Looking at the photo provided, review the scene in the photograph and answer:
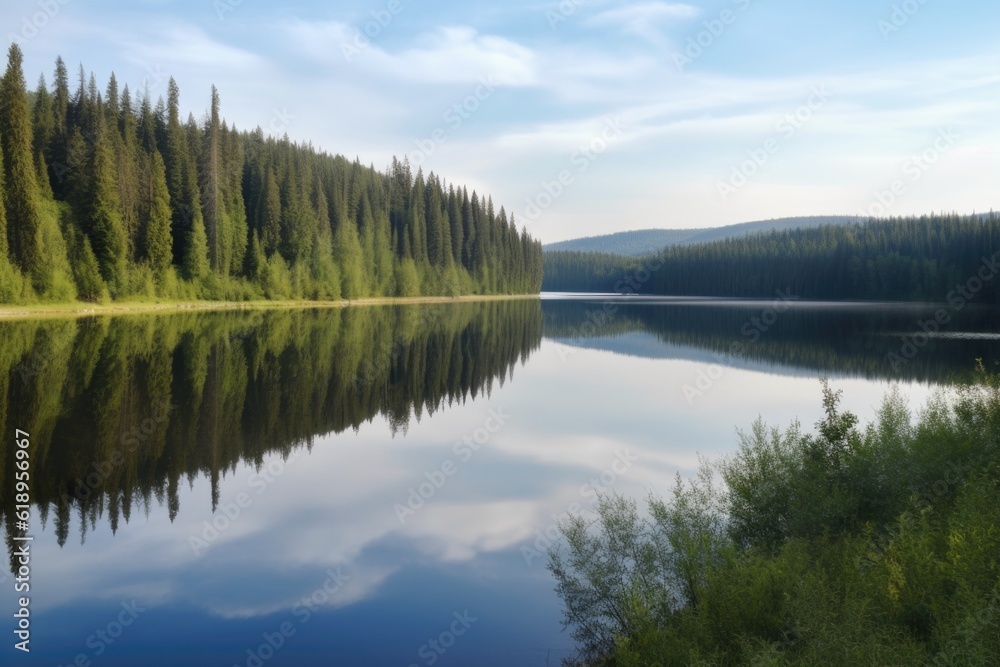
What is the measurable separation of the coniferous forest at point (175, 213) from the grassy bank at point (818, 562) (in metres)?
51.7

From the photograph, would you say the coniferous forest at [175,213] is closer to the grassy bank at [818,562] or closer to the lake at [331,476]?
the lake at [331,476]

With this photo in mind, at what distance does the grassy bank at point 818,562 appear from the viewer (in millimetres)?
6980

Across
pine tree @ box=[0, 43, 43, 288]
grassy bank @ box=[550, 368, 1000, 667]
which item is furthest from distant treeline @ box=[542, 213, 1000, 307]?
pine tree @ box=[0, 43, 43, 288]

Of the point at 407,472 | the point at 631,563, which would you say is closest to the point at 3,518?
the point at 407,472

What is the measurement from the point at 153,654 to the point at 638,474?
11071mm

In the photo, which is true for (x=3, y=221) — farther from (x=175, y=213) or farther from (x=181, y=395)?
(x=181, y=395)

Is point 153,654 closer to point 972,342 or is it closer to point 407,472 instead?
point 407,472

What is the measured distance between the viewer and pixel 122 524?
12625 mm

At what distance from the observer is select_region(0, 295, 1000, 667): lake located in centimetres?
952

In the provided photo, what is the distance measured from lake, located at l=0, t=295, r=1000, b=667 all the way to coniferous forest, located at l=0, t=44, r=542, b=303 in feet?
61.6

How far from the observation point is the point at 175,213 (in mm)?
75125

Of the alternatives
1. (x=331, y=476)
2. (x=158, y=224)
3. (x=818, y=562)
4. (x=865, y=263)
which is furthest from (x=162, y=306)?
(x=865, y=263)

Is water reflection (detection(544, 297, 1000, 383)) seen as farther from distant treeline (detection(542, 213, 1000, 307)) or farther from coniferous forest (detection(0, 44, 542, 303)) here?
distant treeline (detection(542, 213, 1000, 307))

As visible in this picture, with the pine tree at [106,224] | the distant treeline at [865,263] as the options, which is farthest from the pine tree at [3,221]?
the distant treeline at [865,263]
